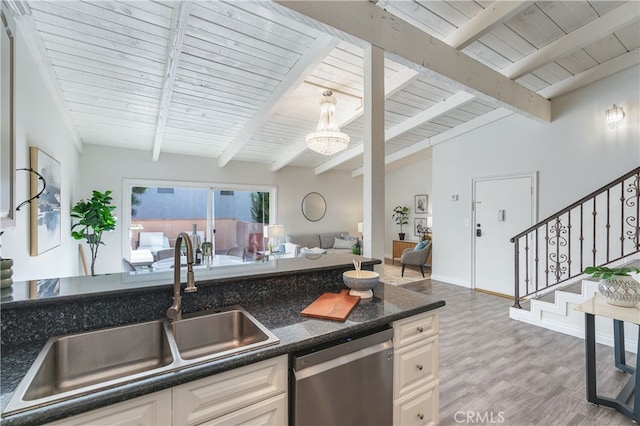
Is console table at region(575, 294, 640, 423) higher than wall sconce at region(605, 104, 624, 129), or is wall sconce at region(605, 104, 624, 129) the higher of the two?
wall sconce at region(605, 104, 624, 129)

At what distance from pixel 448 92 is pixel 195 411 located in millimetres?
4262

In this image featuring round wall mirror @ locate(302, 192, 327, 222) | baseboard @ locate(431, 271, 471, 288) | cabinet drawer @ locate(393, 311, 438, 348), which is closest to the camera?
cabinet drawer @ locate(393, 311, 438, 348)

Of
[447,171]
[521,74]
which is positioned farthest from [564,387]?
[447,171]

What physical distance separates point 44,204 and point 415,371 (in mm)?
3156

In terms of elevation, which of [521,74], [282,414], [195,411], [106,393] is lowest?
[282,414]

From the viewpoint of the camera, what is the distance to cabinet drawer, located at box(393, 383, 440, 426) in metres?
1.47

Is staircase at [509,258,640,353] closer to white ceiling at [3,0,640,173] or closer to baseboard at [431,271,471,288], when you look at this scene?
baseboard at [431,271,471,288]

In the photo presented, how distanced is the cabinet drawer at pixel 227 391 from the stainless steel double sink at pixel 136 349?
2.9 inches

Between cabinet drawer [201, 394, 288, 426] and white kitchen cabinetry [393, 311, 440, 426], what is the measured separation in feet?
1.95

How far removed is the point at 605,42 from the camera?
10.4 feet

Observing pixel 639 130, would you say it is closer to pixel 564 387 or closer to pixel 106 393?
pixel 564 387

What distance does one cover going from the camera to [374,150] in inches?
87.1

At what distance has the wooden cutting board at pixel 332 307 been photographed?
1.37 m

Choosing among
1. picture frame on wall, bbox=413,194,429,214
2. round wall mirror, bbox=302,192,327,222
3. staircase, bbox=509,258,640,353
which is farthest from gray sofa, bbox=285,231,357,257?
staircase, bbox=509,258,640,353
